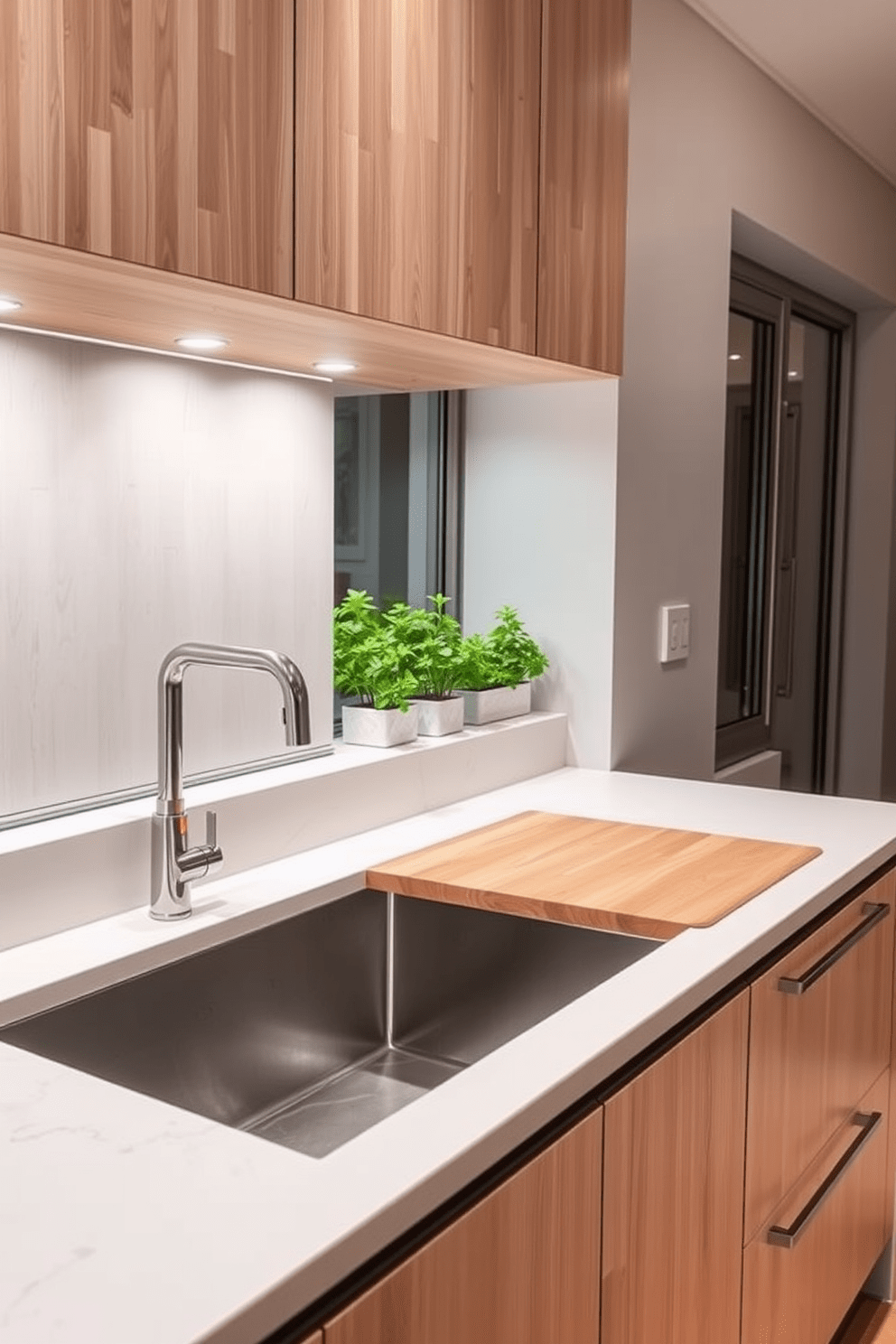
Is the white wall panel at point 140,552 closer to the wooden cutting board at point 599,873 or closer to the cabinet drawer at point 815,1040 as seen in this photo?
the wooden cutting board at point 599,873

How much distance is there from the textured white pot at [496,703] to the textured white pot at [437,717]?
10 cm

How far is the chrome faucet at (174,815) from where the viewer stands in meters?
1.59

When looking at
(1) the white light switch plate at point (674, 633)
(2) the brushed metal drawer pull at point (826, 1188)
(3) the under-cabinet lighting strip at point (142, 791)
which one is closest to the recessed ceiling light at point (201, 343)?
(3) the under-cabinet lighting strip at point (142, 791)

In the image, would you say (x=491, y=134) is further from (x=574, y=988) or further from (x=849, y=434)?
(x=849, y=434)

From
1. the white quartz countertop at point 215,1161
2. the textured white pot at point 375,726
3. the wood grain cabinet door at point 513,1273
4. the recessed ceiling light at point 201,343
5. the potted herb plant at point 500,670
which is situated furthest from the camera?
the potted herb plant at point 500,670

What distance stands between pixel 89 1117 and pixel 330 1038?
0.75 m

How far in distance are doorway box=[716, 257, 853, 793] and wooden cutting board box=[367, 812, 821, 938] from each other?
1.53 metres

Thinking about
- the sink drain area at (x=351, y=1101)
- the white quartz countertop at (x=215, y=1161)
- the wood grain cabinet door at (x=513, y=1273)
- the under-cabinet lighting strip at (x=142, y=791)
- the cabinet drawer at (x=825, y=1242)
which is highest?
the under-cabinet lighting strip at (x=142, y=791)

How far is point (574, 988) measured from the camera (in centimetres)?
179

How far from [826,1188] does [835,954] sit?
0.36 metres

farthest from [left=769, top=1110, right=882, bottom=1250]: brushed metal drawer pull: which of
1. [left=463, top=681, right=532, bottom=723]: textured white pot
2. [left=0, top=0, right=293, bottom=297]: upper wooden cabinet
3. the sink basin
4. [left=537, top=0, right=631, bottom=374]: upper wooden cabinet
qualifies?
[left=0, top=0, right=293, bottom=297]: upper wooden cabinet

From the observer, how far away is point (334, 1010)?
1820 millimetres

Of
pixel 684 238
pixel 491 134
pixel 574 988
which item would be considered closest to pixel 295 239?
pixel 491 134

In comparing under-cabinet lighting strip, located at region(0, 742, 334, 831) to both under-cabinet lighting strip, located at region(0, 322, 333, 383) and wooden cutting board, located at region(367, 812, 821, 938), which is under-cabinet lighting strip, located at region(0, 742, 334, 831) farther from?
under-cabinet lighting strip, located at region(0, 322, 333, 383)
